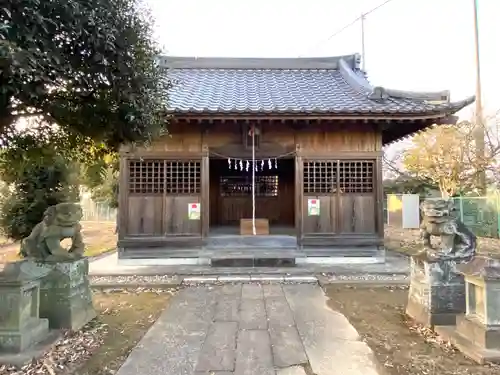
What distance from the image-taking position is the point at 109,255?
10062mm

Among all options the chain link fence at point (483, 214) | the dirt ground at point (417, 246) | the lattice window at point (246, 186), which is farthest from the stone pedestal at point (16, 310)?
the chain link fence at point (483, 214)

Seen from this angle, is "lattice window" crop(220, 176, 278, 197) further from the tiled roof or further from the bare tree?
the bare tree

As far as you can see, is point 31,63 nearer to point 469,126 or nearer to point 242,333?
point 242,333

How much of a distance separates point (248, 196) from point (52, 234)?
9.52 meters

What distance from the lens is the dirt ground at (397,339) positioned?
3285mm

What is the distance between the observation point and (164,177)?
28.1 ft

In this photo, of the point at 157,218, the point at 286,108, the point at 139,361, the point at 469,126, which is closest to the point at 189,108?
the point at 286,108

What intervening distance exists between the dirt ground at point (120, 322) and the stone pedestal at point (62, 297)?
46 centimetres

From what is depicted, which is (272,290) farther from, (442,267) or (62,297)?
(62,297)

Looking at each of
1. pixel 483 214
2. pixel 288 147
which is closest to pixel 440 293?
pixel 288 147

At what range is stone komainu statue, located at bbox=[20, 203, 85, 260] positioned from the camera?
14.4 feet

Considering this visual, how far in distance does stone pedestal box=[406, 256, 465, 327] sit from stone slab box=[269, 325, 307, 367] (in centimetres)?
173

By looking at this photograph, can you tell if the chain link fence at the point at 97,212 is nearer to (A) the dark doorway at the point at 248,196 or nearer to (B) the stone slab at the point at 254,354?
(A) the dark doorway at the point at 248,196

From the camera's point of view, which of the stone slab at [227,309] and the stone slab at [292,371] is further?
the stone slab at [227,309]
